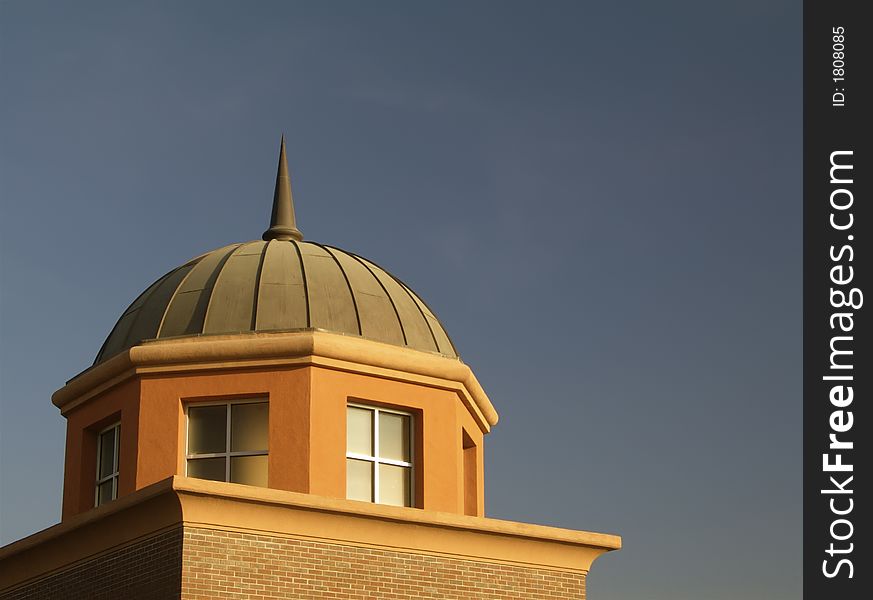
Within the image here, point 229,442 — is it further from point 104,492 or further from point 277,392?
point 104,492

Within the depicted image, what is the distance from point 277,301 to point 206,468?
2.90 meters

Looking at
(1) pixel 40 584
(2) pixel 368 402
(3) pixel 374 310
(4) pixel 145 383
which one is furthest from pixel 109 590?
(3) pixel 374 310

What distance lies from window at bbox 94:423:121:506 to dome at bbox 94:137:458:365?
51.5 inches

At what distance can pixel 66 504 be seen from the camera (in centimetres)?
2217

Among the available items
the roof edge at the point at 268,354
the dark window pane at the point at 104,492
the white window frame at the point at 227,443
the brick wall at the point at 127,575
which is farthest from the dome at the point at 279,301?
the brick wall at the point at 127,575

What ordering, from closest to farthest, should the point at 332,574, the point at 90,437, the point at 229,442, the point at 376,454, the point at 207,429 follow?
1. the point at 332,574
2. the point at 229,442
3. the point at 207,429
4. the point at 376,454
5. the point at 90,437

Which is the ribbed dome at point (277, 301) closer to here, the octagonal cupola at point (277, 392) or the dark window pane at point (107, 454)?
the octagonal cupola at point (277, 392)

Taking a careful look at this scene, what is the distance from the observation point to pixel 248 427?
68.0 ft

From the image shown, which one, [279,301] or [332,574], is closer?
[332,574]

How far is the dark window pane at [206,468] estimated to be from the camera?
67.4 ft

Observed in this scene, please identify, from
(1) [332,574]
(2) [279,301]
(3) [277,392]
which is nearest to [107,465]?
(3) [277,392]

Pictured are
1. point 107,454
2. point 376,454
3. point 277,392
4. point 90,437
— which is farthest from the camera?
point 90,437

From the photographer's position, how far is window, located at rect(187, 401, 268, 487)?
2055 centimetres

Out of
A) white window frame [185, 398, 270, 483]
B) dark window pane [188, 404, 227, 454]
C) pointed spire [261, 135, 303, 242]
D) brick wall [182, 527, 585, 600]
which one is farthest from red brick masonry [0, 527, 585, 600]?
pointed spire [261, 135, 303, 242]
